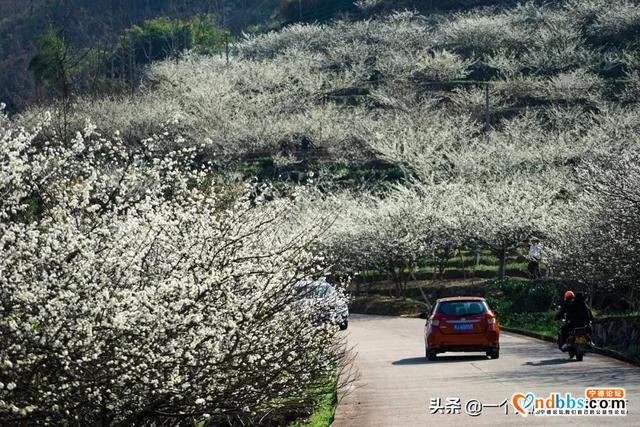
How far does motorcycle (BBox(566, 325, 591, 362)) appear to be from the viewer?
23328 millimetres

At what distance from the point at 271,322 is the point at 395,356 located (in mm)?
13318

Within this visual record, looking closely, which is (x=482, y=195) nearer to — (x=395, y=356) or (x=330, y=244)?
(x=330, y=244)

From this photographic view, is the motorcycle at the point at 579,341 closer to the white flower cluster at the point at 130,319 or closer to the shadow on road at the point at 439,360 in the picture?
the shadow on road at the point at 439,360

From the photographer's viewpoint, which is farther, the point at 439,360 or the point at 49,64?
the point at 49,64

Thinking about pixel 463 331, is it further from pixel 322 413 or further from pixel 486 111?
pixel 486 111

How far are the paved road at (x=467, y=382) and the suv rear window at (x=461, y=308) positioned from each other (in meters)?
1.00

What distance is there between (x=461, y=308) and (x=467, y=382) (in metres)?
5.80

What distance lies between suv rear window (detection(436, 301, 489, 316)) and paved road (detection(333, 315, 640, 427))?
1002 mm

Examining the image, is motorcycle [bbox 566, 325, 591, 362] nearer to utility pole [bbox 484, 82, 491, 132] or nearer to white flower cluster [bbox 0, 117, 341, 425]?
white flower cluster [bbox 0, 117, 341, 425]

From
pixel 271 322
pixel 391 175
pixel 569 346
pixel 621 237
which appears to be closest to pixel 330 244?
pixel 391 175

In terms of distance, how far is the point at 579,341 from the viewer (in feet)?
76.5

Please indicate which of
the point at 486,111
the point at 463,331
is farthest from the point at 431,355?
the point at 486,111

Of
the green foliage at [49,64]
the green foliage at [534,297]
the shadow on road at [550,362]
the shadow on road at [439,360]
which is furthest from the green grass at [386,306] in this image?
the green foliage at [49,64]

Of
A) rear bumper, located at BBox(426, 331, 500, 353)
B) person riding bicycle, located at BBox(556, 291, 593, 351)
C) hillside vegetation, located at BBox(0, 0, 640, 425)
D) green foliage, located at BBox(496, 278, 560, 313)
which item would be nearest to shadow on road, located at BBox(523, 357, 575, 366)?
person riding bicycle, located at BBox(556, 291, 593, 351)
